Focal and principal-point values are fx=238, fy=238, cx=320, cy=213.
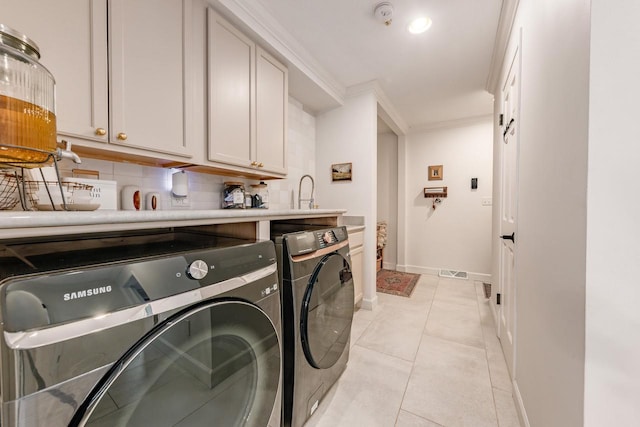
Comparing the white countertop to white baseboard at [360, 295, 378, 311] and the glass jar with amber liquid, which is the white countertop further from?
white baseboard at [360, 295, 378, 311]

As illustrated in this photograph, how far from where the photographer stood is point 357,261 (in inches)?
95.8

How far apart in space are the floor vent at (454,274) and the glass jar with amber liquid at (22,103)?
4219 millimetres

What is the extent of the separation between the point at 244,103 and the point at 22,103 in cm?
114

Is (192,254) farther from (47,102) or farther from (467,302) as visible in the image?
(467,302)

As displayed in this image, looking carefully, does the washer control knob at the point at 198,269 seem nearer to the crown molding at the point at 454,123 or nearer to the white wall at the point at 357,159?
the white wall at the point at 357,159

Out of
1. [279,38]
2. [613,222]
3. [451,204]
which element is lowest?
[613,222]

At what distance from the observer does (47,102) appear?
28.0 inches

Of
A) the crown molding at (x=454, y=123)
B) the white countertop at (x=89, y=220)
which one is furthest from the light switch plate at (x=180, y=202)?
the crown molding at (x=454, y=123)

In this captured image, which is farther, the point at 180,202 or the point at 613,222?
the point at 180,202

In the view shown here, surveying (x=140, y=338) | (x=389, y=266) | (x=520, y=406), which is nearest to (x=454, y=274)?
(x=389, y=266)

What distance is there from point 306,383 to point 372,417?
1.45 ft

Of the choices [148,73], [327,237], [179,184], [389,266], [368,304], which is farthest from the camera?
[389,266]

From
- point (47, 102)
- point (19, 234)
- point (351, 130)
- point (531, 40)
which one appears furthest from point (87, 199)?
Result: point (351, 130)

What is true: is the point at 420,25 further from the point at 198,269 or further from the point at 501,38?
the point at 198,269
